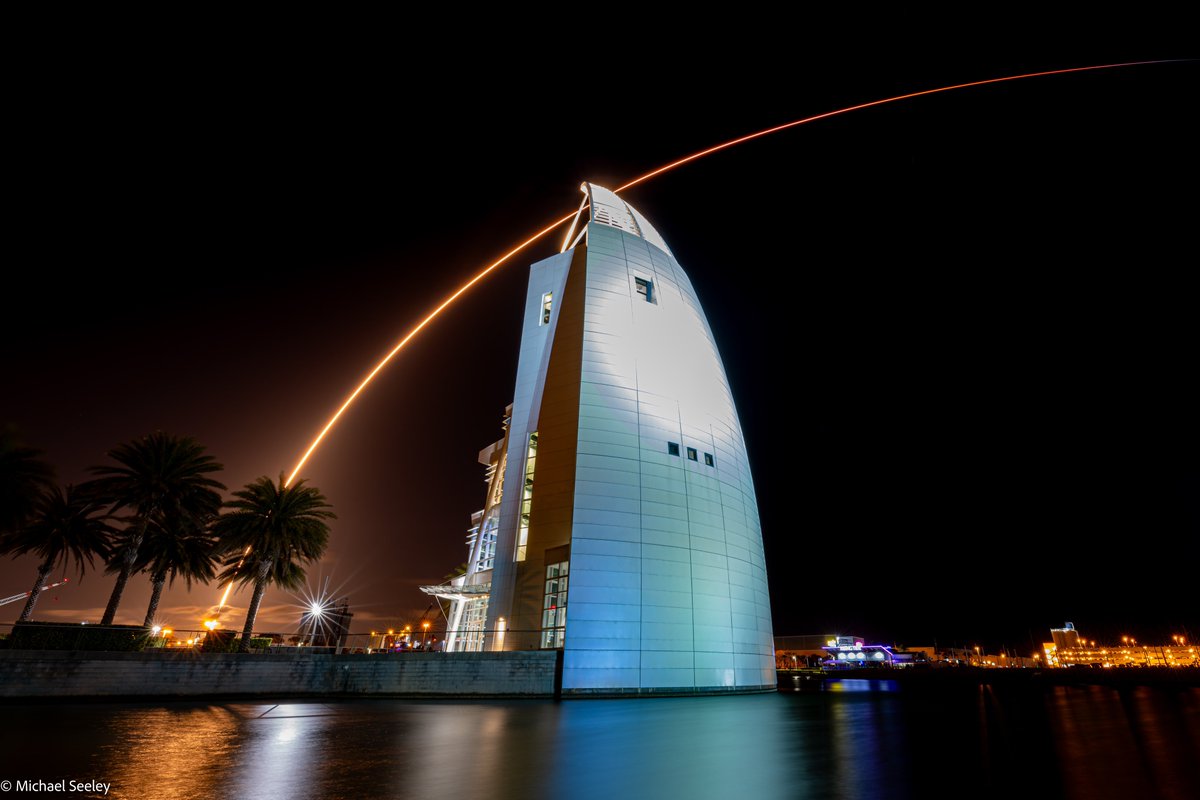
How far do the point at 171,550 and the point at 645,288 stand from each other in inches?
1397

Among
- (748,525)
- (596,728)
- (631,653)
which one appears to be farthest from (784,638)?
(596,728)

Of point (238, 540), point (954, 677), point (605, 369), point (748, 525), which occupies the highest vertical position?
point (605, 369)

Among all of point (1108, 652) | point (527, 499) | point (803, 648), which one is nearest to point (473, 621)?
point (527, 499)

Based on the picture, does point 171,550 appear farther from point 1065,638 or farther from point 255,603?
point 1065,638

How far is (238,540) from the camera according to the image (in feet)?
99.7

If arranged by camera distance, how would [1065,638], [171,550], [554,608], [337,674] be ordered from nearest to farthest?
1. [337,674]
2. [554,608]
3. [171,550]
4. [1065,638]

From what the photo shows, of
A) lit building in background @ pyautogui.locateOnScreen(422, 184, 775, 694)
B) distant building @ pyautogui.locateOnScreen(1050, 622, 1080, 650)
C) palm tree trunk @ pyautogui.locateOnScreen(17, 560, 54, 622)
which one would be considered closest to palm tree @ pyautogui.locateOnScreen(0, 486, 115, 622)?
palm tree trunk @ pyautogui.locateOnScreen(17, 560, 54, 622)

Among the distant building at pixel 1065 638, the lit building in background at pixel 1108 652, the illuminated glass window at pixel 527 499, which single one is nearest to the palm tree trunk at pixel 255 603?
the illuminated glass window at pixel 527 499

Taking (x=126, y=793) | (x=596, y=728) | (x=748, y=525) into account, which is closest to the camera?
(x=126, y=793)

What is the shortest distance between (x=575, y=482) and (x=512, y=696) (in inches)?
391

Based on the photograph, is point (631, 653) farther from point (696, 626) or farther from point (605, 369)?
point (605, 369)

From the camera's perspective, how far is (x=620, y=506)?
1024 inches

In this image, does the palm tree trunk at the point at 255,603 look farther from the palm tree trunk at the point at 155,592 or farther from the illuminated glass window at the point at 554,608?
the illuminated glass window at the point at 554,608

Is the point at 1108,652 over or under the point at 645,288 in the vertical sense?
under
